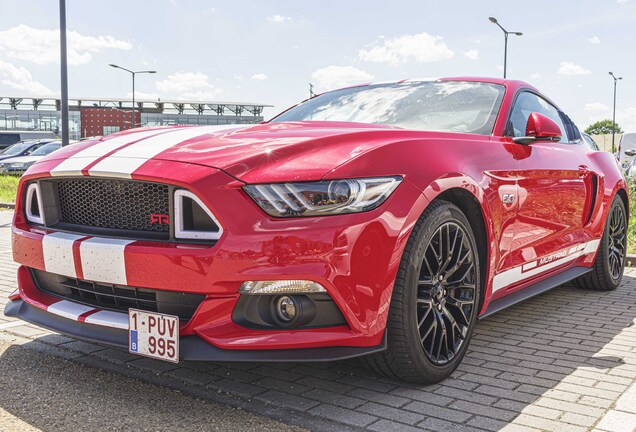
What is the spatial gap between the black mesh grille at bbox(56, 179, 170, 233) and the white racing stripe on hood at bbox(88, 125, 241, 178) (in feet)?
0.20

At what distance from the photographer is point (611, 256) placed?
5.50 metres

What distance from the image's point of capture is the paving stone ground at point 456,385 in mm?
2682

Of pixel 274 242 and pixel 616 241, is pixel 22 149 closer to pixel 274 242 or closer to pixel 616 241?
pixel 616 241

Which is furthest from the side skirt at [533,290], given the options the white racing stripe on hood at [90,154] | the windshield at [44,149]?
the windshield at [44,149]

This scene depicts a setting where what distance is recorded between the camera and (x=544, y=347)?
12.5 ft

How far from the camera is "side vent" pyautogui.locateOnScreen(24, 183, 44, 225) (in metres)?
3.14

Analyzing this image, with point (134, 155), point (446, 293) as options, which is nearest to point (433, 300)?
point (446, 293)

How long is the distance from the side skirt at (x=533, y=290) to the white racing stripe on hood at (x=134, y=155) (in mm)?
1727

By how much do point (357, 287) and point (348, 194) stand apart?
350mm

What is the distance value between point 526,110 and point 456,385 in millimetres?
1980

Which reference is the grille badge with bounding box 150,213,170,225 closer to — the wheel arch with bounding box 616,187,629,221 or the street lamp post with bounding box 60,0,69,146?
the wheel arch with bounding box 616,187,629,221

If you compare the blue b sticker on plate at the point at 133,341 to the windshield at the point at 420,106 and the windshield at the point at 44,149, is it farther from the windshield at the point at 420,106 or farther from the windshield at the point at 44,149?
the windshield at the point at 44,149

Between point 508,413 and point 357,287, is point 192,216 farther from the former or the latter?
point 508,413

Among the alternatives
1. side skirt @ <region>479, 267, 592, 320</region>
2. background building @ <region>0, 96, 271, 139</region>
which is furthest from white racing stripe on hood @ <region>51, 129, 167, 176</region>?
background building @ <region>0, 96, 271, 139</region>
